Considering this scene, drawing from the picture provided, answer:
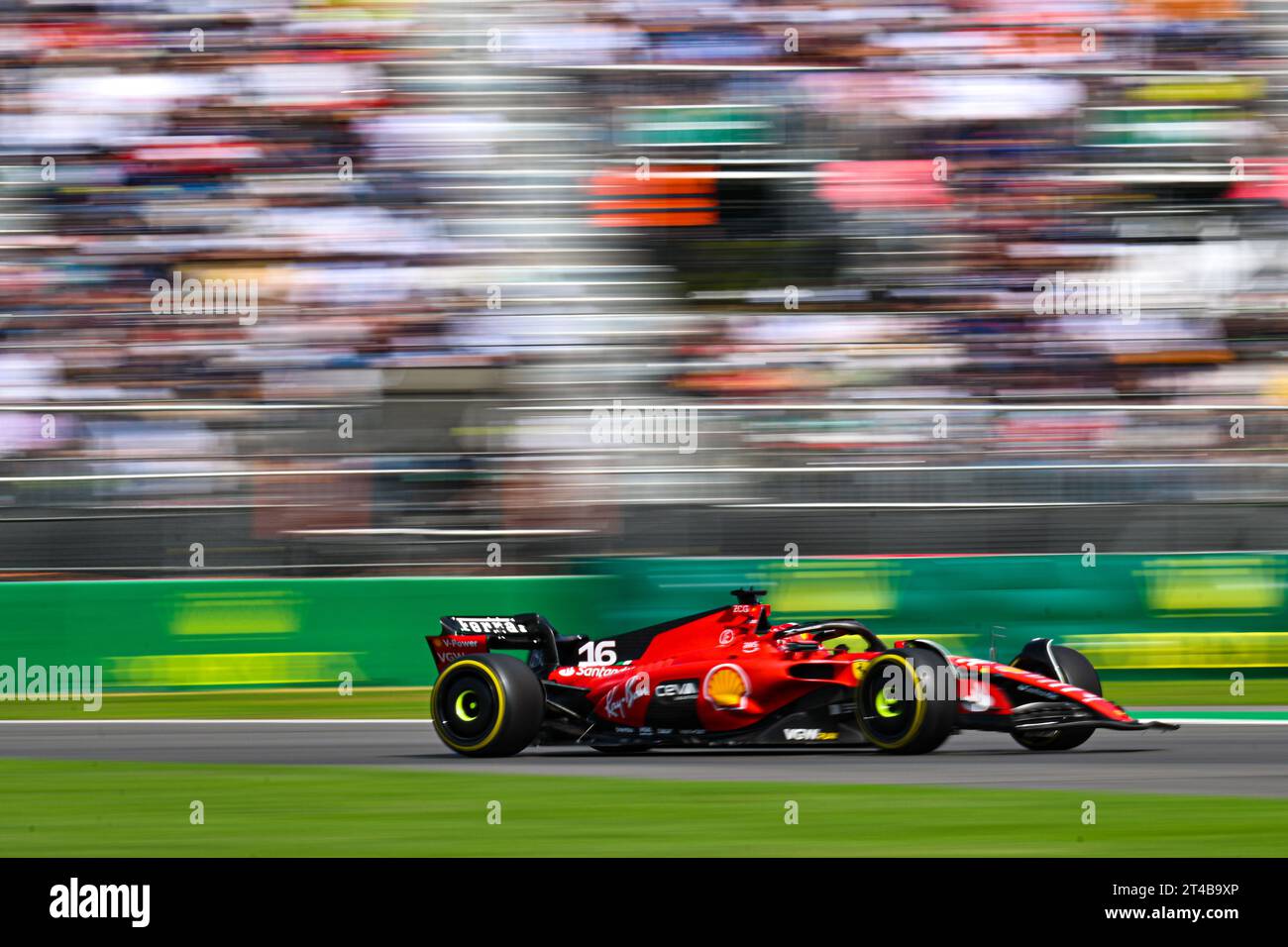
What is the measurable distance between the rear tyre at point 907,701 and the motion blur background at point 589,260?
406 cm

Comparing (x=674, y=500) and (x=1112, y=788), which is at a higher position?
(x=674, y=500)

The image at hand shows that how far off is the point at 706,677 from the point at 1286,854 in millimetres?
3359

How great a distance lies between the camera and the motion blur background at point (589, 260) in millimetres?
12555

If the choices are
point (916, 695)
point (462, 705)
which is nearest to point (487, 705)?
point (462, 705)

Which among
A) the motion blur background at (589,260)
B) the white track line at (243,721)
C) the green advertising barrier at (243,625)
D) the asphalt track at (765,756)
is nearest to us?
the asphalt track at (765,756)

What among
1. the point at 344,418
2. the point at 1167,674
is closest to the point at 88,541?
the point at 344,418

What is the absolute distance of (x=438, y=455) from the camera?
1299cm

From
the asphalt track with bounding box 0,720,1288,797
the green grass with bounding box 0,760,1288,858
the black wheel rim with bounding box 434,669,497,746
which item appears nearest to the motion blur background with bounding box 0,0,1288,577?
the asphalt track with bounding box 0,720,1288,797

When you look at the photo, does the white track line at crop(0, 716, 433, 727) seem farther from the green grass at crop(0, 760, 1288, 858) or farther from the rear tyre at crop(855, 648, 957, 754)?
the rear tyre at crop(855, 648, 957, 754)

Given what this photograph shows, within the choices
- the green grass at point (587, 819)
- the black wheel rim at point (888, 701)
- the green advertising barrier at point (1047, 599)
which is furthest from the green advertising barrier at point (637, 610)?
the green grass at point (587, 819)

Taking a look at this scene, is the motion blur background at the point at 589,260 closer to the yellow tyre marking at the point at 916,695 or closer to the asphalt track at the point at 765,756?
the asphalt track at the point at 765,756

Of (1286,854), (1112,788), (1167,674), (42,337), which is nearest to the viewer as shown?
(1286,854)

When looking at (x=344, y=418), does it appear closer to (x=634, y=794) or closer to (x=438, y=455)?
(x=438, y=455)

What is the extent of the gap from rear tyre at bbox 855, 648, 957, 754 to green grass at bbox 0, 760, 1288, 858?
2.43 ft
